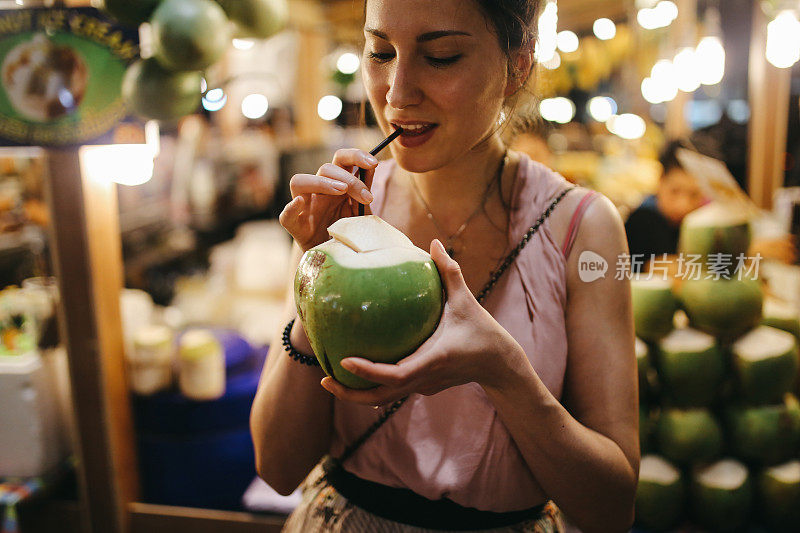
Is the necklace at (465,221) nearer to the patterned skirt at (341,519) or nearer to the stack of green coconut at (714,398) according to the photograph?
the patterned skirt at (341,519)

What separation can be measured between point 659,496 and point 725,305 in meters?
0.70

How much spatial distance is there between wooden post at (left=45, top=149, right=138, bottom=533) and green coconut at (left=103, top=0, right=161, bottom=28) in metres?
0.66

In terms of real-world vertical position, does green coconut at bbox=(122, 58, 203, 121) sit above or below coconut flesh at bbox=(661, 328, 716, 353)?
above

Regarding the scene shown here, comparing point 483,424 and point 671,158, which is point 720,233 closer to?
point 483,424

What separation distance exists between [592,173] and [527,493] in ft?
22.3

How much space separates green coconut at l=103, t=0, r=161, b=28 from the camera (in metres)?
1.78

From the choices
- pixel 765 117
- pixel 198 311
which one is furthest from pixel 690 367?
pixel 765 117

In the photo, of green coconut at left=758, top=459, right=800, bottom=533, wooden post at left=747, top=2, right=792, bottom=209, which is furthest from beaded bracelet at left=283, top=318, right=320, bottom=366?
wooden post at left=747, top=2, right=792, bottom=209

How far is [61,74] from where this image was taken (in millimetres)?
2023

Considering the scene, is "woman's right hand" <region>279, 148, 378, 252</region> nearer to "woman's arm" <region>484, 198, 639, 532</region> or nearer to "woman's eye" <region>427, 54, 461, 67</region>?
"woman's eye" <region>427, 54, 461, 67</region>

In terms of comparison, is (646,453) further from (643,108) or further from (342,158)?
(643,108)

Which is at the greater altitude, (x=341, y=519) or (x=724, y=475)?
(x=341, y=519)

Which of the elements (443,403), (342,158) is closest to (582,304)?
(443,403)

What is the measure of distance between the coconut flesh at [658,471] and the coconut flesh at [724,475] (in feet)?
0.29
